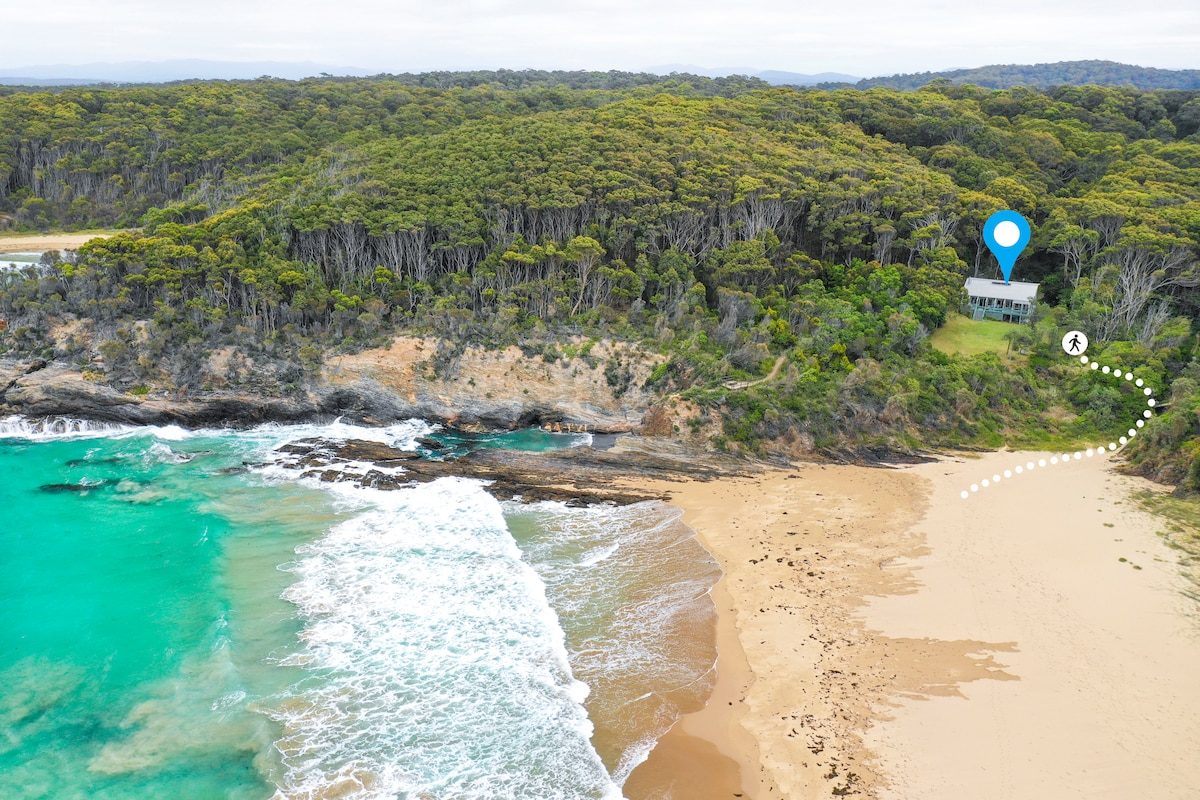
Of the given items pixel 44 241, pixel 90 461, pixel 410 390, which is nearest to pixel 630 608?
A: pixel 410 390

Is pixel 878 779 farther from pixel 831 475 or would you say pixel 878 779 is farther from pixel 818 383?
pixel 818 383

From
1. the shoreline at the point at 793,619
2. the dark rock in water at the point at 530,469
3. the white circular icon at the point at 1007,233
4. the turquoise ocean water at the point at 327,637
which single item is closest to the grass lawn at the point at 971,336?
the white circular icon at the point at 1007,233

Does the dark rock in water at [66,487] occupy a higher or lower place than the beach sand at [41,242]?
lower

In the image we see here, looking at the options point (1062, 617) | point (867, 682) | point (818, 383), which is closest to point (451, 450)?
point (818, 383)

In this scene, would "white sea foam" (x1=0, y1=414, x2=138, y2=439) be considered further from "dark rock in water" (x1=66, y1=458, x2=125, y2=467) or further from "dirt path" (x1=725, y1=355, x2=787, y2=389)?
"dirt path" (x1=725, y1=355, x2=787, y2=389)

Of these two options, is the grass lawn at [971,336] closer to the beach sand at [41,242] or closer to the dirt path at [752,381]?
the dirt path at [752,381]
